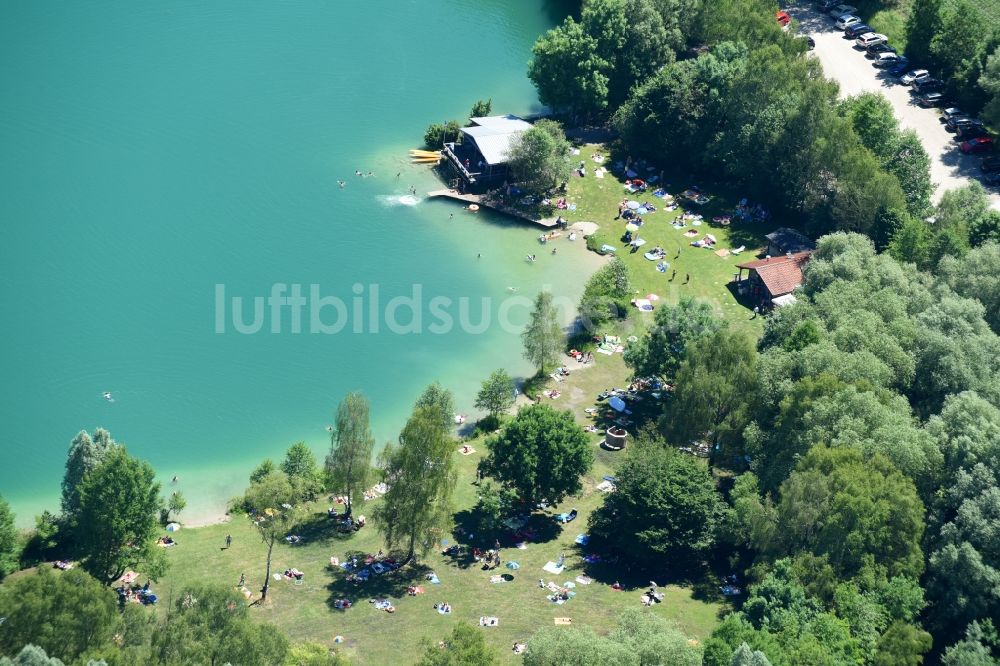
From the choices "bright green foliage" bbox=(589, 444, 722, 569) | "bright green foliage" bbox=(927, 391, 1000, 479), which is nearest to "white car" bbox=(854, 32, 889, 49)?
"bright green foliage" bbox=(927, 391, 1000, 479)

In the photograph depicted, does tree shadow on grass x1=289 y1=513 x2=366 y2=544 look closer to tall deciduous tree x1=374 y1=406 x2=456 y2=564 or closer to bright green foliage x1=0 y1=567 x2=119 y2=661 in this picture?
tall deciduous tree x1=374 y1=406 x2=456 y2=564

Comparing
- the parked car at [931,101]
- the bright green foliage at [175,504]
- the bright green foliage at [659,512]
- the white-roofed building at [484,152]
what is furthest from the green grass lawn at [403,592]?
the parked car at [931,101]

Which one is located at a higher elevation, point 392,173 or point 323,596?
point 392,173

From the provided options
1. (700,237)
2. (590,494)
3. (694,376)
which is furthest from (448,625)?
(700,237)

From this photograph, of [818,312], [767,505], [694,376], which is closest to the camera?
[767,505]

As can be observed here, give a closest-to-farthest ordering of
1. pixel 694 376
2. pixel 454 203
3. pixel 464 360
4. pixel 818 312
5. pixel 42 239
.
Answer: pixel 694 376 → pixel 818 312 → pixel 464 360 → pixel 42 239 → pixel 454 203

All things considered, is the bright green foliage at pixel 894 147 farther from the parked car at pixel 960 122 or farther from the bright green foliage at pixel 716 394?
the bright green foliage at pixel 716 394

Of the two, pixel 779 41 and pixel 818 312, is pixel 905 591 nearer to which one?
pixel 818 312
